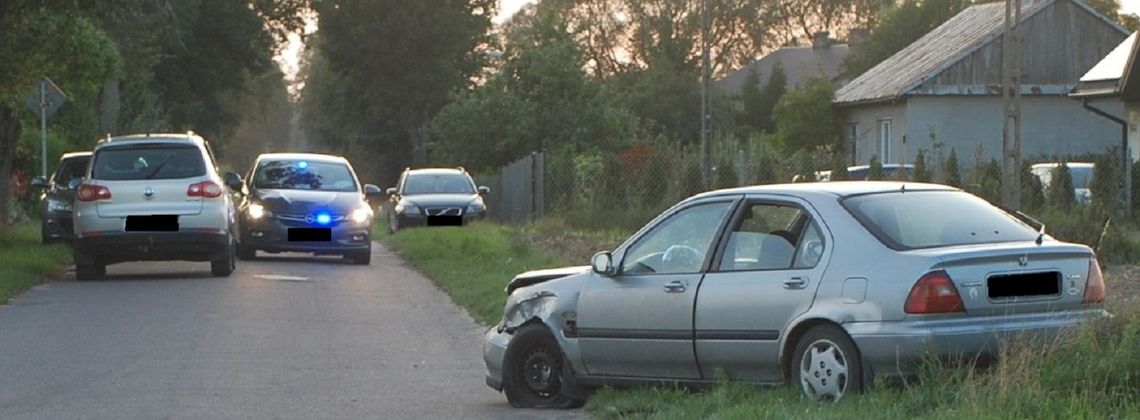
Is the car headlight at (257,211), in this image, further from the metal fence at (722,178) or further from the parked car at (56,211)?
the metal fence at (722,178)

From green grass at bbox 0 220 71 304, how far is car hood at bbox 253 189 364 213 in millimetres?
2822

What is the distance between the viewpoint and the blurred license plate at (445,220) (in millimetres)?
35656

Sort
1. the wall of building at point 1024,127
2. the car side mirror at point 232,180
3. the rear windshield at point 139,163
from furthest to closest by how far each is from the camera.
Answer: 1. the wall of building at point 1024,127
2. the car side mirror at point 232,180
3. the rear windshield at point 139,163

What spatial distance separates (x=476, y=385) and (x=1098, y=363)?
4.93 meters

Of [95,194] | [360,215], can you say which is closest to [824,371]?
[95,194]

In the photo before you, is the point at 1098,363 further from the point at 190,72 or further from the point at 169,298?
the point at 190,72

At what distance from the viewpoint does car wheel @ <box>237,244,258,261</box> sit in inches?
1045

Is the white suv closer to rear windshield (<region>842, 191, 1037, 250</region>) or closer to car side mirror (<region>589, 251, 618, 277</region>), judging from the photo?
car side mirror (<region>589, 251, 618, 277</region>)

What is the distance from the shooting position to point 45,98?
28422 mm

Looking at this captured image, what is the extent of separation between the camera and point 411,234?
3278 centimetres

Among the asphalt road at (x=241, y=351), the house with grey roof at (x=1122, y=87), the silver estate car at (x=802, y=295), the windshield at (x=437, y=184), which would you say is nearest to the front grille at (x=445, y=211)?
the windshield at (x=437, y=184)

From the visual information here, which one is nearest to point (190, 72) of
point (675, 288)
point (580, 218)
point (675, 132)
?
point (675, 132)

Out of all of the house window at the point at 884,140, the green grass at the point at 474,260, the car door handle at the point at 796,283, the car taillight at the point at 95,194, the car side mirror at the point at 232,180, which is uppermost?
A: the house window at the point at 884,140

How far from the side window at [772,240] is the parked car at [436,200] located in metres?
25.5
